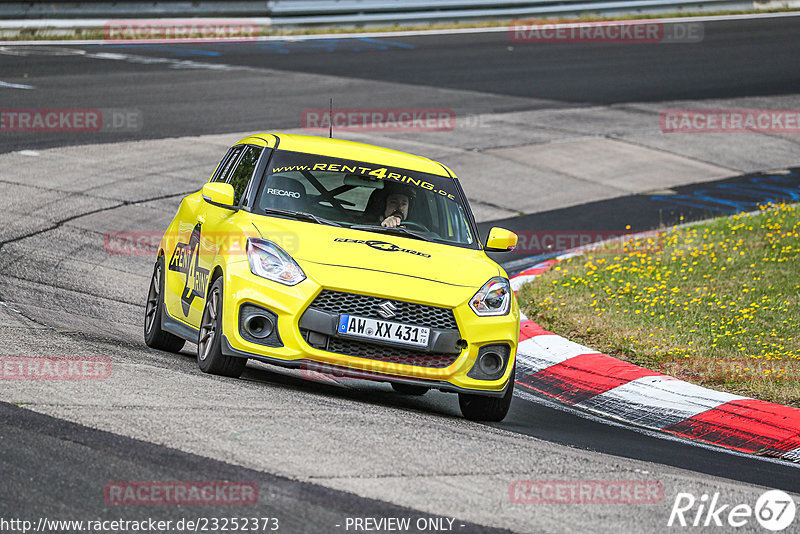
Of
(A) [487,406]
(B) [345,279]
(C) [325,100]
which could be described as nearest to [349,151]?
(B) [345,279]

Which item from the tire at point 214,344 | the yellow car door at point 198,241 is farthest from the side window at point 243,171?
the tire at point 214,344

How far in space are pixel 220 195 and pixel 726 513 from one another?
3.99 meters

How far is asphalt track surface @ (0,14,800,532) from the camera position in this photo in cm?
520

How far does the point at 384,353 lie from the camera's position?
7.29 m

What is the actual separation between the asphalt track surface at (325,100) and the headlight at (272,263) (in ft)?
2.39

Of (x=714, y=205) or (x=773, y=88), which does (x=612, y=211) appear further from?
(x=773, y=88)

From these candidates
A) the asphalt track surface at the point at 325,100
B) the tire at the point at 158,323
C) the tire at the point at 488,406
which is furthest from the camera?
the tire at the point at 158,323

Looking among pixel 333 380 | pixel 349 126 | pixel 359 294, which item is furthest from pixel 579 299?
pixel 349 126

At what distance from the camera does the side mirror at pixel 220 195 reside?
8.02 m

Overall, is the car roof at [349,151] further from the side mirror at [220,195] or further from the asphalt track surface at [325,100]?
the asphalt track surface at [325,100]

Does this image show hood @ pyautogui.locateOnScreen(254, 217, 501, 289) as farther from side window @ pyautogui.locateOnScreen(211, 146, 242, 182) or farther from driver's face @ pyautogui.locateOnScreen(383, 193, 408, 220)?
side window @ pyautogui.locateOnScreen(211, 146, 242, 182)

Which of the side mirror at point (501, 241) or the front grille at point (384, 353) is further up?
the side mirror at point (501, 241)

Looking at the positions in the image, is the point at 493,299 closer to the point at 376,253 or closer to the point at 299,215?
the point at 376,253

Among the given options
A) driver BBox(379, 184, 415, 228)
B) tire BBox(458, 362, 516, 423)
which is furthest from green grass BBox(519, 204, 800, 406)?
driver BBox(379, 184, 415, 228)
